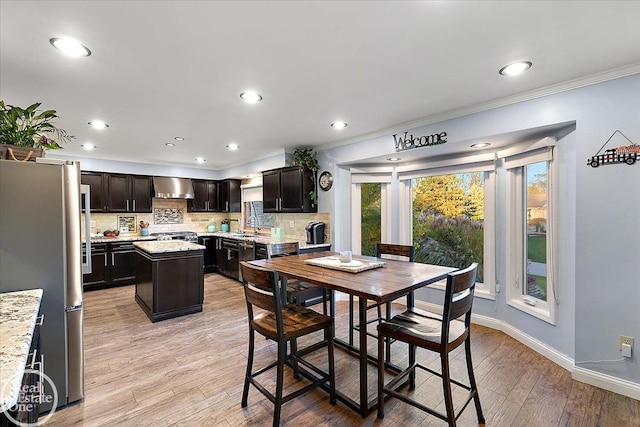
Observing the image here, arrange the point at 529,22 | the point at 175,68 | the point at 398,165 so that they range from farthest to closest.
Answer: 1. the point at 398,165
2. the point at 175,68
3. the point at 529,22

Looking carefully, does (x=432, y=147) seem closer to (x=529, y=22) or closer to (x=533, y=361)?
(x=529, y=22)

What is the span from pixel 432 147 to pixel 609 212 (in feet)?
5.27

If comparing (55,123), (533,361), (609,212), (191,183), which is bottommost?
(533,361)

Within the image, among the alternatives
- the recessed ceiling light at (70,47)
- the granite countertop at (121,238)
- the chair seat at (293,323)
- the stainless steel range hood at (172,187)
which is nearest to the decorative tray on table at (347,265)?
the chair seat at (293,323)

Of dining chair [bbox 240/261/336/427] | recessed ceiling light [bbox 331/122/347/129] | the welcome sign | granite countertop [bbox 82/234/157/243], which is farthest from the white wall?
granite countertop [bbox 82/234/157/243]

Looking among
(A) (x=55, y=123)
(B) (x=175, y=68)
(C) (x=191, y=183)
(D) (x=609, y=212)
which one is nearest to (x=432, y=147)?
(D) (x=609, y=212)

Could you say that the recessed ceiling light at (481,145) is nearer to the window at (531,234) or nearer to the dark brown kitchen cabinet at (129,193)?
the window at (531,234)

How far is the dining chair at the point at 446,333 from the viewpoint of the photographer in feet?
5.47

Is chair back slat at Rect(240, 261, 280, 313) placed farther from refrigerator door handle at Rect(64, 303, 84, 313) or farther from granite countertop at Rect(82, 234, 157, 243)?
granite countertop at Rect(82, 234, 157, 243)

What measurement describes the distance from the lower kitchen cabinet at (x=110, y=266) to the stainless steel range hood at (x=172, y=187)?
119 cm

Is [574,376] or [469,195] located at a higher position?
[469,195]

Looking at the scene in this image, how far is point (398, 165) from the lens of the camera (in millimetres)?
4262

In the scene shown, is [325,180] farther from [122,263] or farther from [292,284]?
[122,263]

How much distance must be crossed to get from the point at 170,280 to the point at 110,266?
95.2 inches
